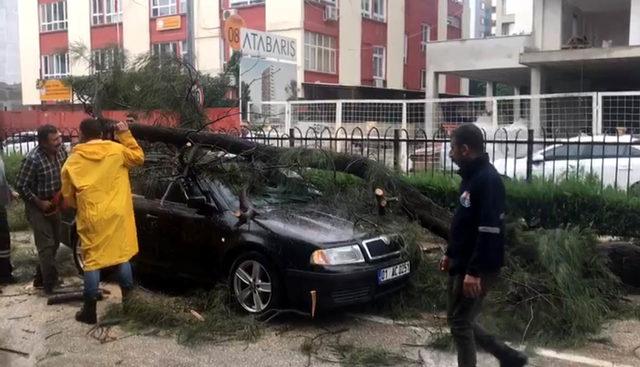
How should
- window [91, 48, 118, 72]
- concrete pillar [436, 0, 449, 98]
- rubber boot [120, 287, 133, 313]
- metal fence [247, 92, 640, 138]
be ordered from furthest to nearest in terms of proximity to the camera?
concrete pillar [436, 0, 449, 98]
metal fence [247, 92, 640, 138]
window [91, 48, 118, 72]
rubber boot [120, 287, 133, 313]

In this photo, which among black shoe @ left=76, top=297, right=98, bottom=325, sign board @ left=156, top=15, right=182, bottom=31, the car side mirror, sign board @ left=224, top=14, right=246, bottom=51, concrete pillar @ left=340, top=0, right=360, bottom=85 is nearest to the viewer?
black shoe @ left=76, top=297, right=98, bottom=325

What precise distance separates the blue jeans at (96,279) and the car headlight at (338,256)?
5.42 ft

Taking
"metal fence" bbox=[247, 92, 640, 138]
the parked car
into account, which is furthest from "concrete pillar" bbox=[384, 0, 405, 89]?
the parked car

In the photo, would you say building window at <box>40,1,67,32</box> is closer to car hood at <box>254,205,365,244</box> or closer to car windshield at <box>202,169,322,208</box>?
car windshield at <box>202,169,322,208</box>

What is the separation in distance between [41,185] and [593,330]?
5163 mm

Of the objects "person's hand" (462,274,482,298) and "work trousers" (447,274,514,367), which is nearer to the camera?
"person's hand" (462,274,482,298)

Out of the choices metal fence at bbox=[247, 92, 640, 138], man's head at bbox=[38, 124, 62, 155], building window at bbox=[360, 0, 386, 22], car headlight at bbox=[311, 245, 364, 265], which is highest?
building window at bbox=[360, 0, 386, 22]

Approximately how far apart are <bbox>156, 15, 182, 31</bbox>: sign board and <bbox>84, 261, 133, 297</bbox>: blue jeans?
113ft

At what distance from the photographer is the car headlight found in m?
5.32

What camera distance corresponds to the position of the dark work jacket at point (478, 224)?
12.8 ft

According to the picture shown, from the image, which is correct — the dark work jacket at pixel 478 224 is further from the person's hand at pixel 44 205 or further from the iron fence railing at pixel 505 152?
the person's hand at pixel 44 205

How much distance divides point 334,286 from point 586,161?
506 centimetres

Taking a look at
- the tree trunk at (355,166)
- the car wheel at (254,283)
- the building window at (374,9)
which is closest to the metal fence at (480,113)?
the tree trunk at (355,166)

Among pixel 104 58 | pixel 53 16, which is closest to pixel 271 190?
pixel 104 58
